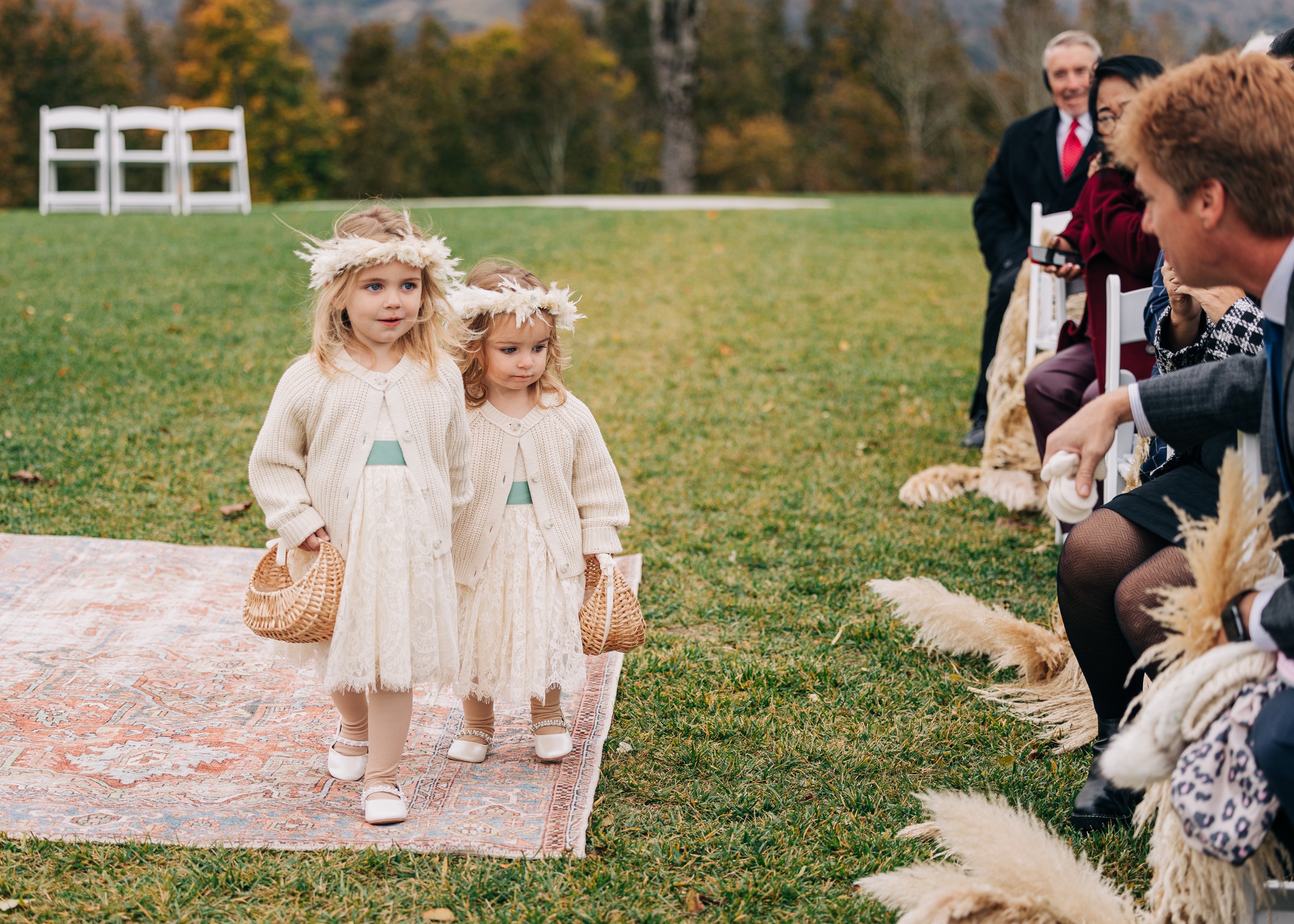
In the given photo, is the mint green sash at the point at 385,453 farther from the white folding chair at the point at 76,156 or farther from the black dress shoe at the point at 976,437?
the white folding chair at the point at 76,156

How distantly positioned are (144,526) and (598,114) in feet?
135

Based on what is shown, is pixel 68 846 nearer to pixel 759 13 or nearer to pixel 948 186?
pixel 948 186

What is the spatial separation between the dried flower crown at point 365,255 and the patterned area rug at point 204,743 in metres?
1.28

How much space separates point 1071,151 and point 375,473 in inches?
177

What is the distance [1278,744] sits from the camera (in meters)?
1.96

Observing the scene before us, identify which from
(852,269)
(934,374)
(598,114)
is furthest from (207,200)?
(598,114)

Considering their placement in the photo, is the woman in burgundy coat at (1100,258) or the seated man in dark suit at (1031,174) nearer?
the woman in burgundy coat at (1100,258)

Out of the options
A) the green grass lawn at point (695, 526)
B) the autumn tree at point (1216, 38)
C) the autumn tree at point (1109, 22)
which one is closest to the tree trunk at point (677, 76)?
the autumn tree at point (1216, 38)

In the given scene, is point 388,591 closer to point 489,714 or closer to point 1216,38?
point 489,714

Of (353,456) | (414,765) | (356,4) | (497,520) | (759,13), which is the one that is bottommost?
(414,765)

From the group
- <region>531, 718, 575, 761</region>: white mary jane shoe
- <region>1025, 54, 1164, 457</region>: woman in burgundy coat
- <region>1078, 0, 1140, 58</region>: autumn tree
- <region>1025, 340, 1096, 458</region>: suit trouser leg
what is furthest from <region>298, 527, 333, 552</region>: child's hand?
<region>1078, 0, 1140, 58</region>: autumn tree

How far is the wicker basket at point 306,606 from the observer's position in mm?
2791

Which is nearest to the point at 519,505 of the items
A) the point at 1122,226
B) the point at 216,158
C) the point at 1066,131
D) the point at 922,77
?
the point at 1122,226

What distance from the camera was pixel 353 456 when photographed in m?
2.89
